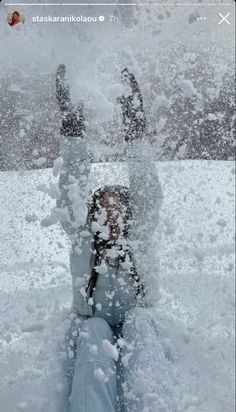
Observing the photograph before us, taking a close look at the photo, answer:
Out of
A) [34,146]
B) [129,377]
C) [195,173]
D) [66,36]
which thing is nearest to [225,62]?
[195,173]

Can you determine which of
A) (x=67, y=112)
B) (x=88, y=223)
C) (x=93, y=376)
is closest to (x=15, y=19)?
(x=67, y=112)

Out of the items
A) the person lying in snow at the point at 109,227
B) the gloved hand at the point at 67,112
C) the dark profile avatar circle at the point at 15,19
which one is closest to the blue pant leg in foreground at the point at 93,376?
the person lying in snow at the point at 109,227

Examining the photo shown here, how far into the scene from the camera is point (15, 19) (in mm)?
1047

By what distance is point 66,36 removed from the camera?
1166 mm

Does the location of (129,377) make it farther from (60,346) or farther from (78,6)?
(78,6)

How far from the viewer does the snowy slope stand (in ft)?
3.01

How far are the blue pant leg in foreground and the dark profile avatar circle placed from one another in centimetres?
65

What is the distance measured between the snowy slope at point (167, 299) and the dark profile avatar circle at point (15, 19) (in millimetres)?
327

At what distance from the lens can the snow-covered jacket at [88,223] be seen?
2.93 ft

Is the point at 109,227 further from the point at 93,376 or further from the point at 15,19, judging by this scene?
the point at 15,19

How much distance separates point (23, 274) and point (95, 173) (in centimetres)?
43

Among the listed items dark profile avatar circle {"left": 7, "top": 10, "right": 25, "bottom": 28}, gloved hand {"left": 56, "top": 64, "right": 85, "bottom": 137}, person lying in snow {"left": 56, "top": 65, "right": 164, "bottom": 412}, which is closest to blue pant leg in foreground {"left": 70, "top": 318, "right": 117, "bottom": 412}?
person lying in snow {"left": 56, "top": 65, "right": 164, "bottom": 412}

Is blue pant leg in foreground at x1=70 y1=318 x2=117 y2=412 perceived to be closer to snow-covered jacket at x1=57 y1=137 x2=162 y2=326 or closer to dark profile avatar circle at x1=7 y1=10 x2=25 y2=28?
snow-covered jacket at x1=57 y1=137 x2=162 y2=326

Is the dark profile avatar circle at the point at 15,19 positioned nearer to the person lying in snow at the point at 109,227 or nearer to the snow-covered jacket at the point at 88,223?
the person lying in snow at the point at 109,227
